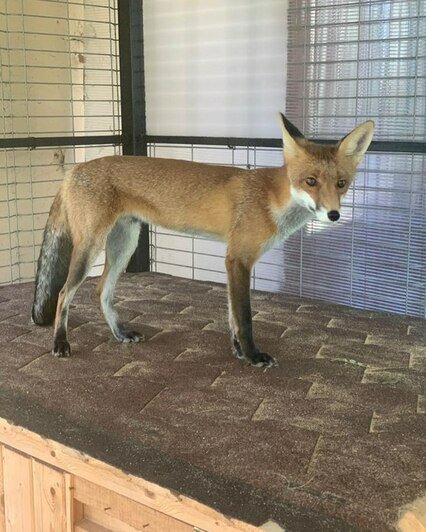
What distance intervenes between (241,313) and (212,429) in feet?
1.74

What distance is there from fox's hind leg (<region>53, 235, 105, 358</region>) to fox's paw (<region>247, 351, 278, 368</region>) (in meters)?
0.61

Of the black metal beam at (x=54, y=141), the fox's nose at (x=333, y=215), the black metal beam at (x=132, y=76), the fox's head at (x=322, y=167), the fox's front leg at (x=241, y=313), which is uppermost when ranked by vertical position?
the black metal beam at (x=132, y=76)

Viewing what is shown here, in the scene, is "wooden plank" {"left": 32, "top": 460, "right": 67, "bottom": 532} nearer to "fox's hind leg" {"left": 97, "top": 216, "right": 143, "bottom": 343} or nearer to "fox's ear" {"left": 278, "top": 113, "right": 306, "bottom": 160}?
"fox's hind leg" {"left": 97, "top": 216, "right": 143, "bottom": 343}

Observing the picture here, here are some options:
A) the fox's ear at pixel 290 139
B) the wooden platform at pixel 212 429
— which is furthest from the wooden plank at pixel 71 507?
the fox's ear at pixel 290 139

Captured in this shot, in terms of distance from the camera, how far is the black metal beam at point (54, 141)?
277 cm

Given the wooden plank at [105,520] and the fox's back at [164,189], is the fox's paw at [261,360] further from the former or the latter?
the wooden plank at [105,520]

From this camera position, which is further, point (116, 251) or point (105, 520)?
point (116, 251)

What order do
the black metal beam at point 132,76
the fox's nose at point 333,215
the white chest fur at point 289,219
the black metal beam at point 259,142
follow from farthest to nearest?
1. the black metal beam at point 132,76
2. the black metal beam at point 259,142
3. the white chest fur at point 289,219
4. the fox's nose at point 333,215

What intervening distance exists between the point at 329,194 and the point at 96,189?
2.57ft

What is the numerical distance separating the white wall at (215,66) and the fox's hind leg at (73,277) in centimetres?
120

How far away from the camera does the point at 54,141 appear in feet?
9.40

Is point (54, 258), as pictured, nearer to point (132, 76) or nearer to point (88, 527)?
point (88, 527)

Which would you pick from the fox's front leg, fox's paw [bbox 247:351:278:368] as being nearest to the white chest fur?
the fox's front leg

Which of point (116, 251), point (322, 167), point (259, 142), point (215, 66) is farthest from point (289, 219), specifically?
point (215, 66)
